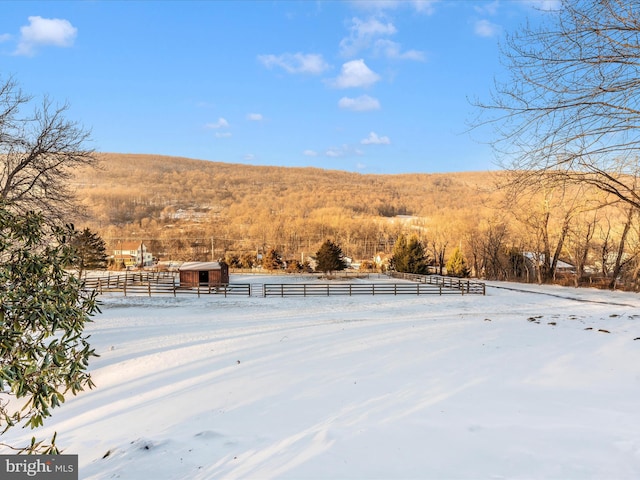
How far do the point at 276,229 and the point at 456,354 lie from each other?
93268 mm

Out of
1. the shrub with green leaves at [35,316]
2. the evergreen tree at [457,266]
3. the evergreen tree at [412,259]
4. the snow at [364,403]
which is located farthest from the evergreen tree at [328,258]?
the shrub with green leaves at [35,316]

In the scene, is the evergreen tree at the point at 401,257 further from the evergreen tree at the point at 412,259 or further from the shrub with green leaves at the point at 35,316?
the shrub with green leaves at the point at 35,316

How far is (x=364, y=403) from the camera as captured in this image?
5.79 meters

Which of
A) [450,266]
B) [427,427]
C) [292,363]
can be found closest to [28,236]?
[427,427]

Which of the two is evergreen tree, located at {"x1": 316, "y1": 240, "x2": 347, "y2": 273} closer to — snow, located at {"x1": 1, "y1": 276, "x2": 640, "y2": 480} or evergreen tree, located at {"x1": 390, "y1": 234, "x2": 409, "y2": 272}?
evergreen tree, located at {"x1": 390, "y1": 234, "x2": 409, "y2": 272}

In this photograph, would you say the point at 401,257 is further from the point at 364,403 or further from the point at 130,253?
the point at 130,253

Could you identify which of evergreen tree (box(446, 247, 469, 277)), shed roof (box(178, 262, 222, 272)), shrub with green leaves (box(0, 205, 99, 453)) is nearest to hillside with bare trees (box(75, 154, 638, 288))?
evergreen tree (box(446, 247, 469, 277))

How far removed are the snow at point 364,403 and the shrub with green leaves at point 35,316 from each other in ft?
6.72

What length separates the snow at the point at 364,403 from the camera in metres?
3.97

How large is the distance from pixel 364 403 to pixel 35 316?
4.70 m

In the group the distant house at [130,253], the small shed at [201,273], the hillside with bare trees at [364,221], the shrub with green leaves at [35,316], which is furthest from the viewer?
the distant house at [130,253]

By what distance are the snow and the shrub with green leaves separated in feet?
6.72

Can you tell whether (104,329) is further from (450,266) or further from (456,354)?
(450,266)

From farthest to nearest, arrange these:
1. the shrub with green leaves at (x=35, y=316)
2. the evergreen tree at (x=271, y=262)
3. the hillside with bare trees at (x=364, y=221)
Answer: the evergreen tree at (x=271, y=262) → the hillside with bare trees at (x=364, y=221) → the shrub with green leaves at (x=35, y=316)
